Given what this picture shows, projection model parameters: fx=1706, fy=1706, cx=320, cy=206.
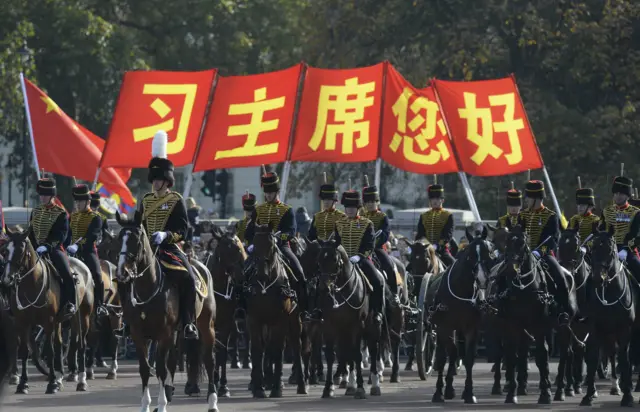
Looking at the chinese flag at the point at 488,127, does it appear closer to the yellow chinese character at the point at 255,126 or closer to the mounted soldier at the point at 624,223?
the yellow chinese character at the point at 255,126

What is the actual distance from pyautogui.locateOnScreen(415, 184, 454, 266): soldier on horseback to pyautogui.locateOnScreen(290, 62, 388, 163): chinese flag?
248 cm

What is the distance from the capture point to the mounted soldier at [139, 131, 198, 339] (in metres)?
17.4

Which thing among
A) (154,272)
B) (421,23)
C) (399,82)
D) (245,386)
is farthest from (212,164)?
(421,23)

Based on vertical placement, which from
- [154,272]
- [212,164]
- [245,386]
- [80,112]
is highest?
[80,112]

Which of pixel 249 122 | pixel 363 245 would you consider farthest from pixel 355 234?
pixel 249 122

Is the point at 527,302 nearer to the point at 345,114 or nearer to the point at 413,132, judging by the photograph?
the point at 345,114

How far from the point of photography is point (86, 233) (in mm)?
23750

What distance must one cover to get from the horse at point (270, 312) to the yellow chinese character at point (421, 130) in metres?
8.40

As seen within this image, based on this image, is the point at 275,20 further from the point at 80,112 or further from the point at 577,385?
the point at 577,385

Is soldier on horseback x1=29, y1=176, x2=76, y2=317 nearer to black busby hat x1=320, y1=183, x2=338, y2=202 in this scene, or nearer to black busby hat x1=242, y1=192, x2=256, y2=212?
black busby hat x1=320, y1=183, x2=338, y2=202

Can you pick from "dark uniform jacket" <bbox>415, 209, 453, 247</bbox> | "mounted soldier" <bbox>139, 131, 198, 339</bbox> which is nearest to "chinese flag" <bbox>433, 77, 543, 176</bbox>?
"dark uniform jacket" <bbox>415, 209, 453, 247</bbox>

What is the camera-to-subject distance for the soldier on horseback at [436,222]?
2589 cm

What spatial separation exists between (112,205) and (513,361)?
17.4 metres

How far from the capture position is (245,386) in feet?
75.2
